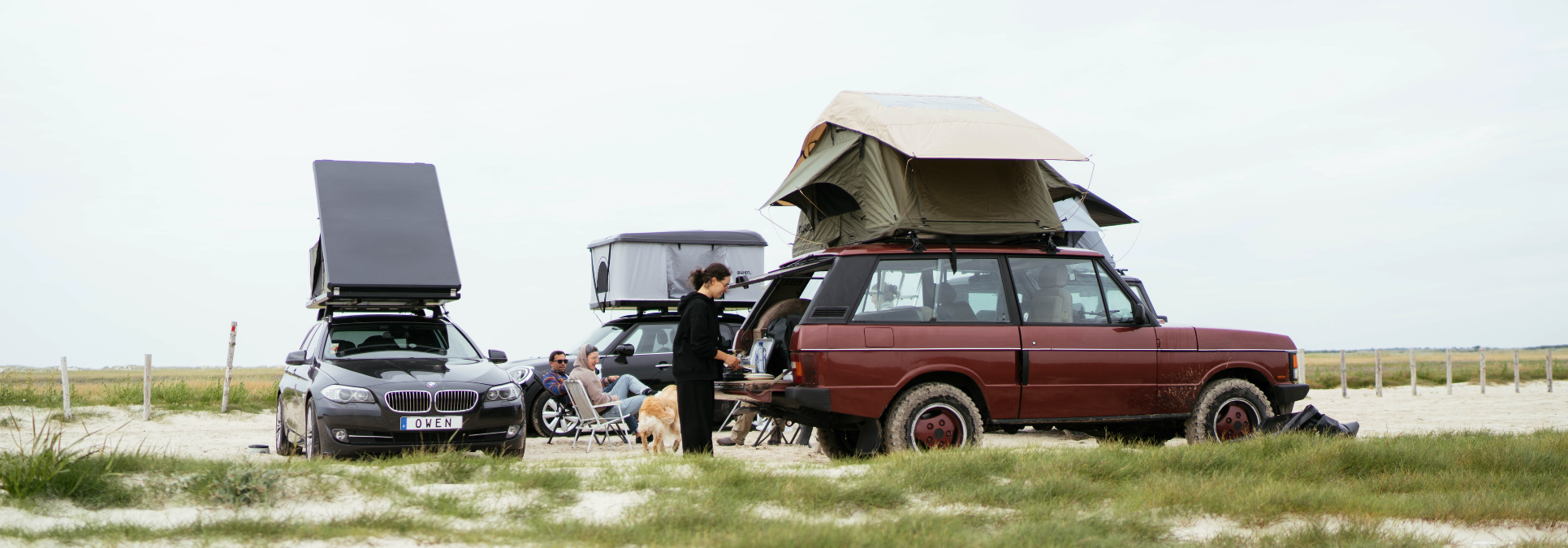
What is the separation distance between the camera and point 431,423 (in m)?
8.79

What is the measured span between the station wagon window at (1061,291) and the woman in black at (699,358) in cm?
230

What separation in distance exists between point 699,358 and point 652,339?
5.77 m

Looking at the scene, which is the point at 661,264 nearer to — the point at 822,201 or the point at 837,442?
the point at 822,201

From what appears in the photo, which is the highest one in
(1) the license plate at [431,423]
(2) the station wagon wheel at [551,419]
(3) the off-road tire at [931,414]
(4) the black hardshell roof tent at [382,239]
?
(4) the black hardshell roof tent at [382,239]

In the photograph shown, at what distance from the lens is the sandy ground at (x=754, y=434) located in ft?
35.6

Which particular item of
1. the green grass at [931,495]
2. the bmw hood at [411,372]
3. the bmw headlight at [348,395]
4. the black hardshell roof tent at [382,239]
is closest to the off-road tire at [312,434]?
the bmw headlight at [348,395]

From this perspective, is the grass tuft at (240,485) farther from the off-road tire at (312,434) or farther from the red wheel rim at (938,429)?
the red wheel rim at (938,429)

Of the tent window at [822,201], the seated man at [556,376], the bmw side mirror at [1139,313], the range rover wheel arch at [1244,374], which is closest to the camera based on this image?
the bmw side mirror at [1139,313]

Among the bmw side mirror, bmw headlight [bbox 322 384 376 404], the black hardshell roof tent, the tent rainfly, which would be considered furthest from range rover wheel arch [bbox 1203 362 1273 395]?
the black hardshell roof tent

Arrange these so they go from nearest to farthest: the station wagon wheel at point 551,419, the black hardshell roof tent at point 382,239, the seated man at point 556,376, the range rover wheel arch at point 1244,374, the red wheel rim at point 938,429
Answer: the red wheel rim at point 938,429, the range rover wheel arch at point 1244,374, the black hardshell roof tent at point 382,239, the seated man at point 556,376, the station wagon wheel at point 551,419

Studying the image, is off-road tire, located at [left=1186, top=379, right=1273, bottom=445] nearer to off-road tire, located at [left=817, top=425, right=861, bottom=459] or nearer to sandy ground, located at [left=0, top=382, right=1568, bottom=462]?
sandy ground, located at [left=0, top=382, right=1568, bottom=462]

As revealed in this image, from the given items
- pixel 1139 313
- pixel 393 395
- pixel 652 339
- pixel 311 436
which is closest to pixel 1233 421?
pixel 1139 313

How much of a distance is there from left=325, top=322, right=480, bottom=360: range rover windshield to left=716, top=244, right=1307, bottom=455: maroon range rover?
3337 millimetres

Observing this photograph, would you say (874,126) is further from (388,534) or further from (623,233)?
(623,233)
